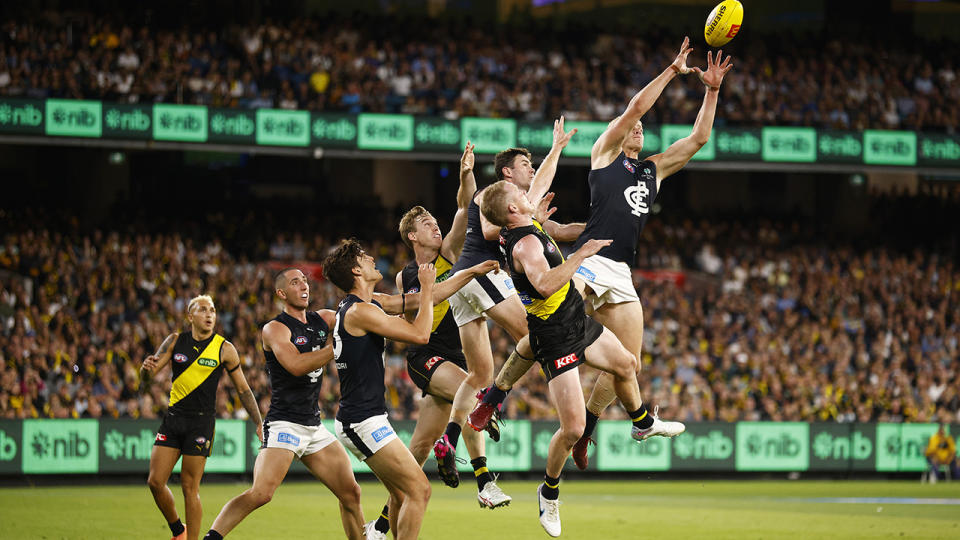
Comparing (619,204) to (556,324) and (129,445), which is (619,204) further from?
(129,445)

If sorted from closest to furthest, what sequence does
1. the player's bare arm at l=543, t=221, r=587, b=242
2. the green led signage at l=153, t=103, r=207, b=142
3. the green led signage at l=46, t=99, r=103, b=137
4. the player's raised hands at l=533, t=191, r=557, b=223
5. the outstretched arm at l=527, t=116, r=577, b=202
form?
1. the outstretched arm at l=527, t=116, r=577, b=202
2. the player's raised hands at l=533, t=191, r=557, b=223
3. the player's bare arm at l=543, t=221, r=587, b=242
4. the green led signage at l=46, t=99, r=103, b=137
5. the green led signage at l=153, t=103, r=207, b=142

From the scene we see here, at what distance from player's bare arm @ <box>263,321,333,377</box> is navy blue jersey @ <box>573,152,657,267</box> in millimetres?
2600

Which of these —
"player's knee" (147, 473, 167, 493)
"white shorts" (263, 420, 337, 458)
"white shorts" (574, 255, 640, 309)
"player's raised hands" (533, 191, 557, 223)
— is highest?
"player's raised hands" (533, 191, 557, 223)

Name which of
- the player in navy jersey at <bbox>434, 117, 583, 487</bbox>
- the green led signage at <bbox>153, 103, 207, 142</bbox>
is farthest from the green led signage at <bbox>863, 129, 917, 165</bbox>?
the player in navy jersey at <bbox>434, 117, 583, 487</bbox>

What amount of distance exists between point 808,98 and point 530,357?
23.6 meters

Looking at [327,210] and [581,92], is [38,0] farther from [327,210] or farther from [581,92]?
[581,92]

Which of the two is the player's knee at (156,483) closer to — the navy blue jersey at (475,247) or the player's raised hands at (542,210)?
the navy blue jersey at (475,247)

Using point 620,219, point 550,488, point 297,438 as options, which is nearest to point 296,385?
point 297,438

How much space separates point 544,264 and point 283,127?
19232mm

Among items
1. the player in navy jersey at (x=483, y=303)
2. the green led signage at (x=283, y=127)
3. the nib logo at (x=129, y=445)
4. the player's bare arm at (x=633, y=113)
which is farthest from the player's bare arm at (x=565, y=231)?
the green led signage at (x=283, y=127)

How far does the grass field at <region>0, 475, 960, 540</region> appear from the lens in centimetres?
1522

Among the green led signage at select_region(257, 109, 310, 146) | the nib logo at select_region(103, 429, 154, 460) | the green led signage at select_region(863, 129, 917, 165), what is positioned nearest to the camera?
the nib logo at select_region(103, 429, 154, 460)

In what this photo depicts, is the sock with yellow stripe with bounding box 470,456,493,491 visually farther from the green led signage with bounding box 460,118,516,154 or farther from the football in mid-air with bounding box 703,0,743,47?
the green led signage with bounding box 460,118,516,154

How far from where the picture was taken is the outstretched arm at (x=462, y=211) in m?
10.9
